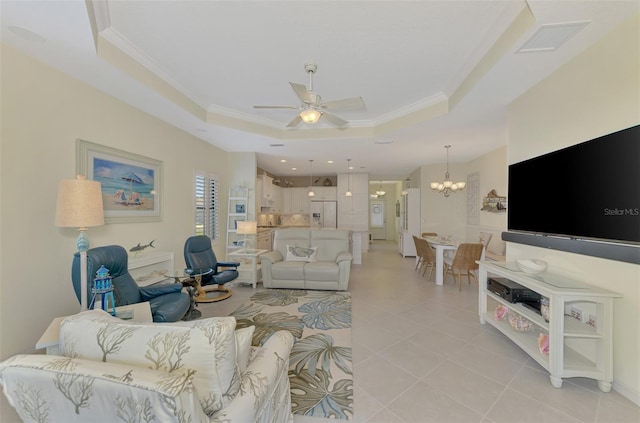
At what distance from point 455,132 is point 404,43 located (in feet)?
8.43

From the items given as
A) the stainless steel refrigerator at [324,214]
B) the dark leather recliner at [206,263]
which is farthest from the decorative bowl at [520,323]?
the stainless steel refrigerator at [324,214]

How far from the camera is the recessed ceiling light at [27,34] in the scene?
207 centimetres

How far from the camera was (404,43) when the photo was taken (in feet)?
8.35

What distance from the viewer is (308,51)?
269 centimetres

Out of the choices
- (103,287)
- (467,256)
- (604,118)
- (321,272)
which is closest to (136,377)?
(103,287)

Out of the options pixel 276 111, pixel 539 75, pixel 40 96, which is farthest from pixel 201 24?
pixel 539 75

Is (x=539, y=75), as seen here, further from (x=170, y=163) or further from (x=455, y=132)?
(x=170, y=163)

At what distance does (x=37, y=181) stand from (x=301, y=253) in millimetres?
3559

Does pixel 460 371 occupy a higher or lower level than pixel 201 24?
lower

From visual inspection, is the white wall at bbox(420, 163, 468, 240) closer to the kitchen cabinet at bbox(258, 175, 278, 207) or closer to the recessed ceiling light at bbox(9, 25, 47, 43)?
the kitchen cabinet at bbox(258, 175, 278, 207)

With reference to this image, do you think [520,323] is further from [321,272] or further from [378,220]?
[378,220]

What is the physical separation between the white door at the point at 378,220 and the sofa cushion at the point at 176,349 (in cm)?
1270

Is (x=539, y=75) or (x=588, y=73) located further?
(x=539, y=75)

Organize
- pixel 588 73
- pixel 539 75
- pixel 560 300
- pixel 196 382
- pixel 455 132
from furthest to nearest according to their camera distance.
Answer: pixel 455 132
pixel 539 75
pixel 588 73
pixel 560 300
pixel 196 382
